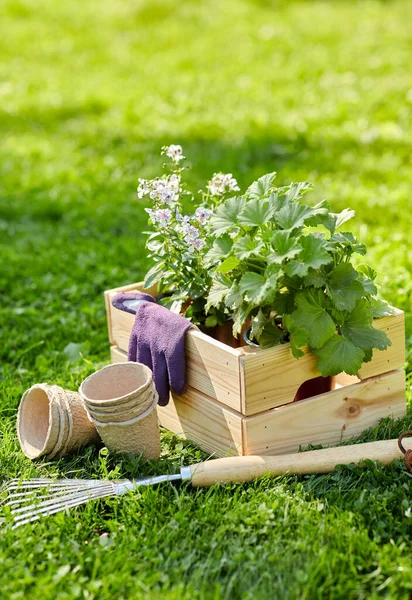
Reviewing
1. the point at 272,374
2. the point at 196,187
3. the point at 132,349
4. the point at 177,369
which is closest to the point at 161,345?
the point at 177,369

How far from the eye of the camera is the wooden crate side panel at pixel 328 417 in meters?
2.70

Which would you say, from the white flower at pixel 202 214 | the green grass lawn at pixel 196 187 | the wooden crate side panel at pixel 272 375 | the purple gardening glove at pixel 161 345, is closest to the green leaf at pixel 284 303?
the wooden crate side panel at pixel 272 375

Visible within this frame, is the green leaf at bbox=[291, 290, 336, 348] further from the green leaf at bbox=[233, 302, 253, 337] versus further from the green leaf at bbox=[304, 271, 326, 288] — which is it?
the green leaf at bbox=[233, 302, 253, 337]

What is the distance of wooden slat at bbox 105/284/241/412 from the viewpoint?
2639mm

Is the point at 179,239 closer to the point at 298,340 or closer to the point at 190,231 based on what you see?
the point at 190,231

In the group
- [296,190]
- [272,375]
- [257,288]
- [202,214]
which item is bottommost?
[272,375]

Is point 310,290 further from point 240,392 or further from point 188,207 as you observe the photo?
point 188,207

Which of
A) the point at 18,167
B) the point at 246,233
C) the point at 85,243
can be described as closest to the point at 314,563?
the point at 246,233

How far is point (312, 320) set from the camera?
8.48 feet

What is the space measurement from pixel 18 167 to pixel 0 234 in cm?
124

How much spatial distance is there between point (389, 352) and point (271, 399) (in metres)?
0.51

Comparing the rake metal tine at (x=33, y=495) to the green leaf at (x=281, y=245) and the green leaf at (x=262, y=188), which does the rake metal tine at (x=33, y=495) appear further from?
the green leaf at (x=262, y=188)

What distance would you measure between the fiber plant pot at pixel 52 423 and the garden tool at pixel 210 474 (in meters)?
0.17

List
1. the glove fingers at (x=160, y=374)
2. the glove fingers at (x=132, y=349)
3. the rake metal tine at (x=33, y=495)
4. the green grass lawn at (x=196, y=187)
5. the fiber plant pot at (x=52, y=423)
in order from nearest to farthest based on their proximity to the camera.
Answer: the green grass lawn at (x=196, y=187) → the rake metal tine at (x=33, y=495) → the fiber plant pot at (x=52, y=423) → the glove fingers at (x=160, y=374) → the glove fingers at (x=132, y=349)
